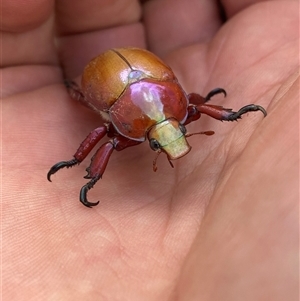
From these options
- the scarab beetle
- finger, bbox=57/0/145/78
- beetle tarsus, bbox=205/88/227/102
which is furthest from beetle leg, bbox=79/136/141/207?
finger, bbox=57/0/145/78

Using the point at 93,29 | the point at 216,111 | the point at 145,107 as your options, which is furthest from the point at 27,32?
the point at 216,111

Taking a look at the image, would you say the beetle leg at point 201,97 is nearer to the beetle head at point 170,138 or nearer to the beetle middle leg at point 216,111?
the beetle middle leg at point 216,111

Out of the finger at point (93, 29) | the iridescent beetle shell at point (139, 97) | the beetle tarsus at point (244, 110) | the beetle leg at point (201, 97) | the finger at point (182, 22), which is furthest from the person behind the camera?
the finger at point (182, 22)

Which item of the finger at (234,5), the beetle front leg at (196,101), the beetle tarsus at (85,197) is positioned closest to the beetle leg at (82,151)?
the beetle tarsus at (85,197)

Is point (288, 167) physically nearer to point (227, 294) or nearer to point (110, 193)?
point (227, 294)

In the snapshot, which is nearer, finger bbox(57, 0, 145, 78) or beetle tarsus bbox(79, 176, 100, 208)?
beetle tarsus bbox(79, 176, 100, 208)

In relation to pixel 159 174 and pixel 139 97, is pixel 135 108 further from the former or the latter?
pixel 159 174

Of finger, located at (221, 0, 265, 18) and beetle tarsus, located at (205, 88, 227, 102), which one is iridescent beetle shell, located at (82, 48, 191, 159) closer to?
beetle tarsus, located at (205, 88, 227, 102)

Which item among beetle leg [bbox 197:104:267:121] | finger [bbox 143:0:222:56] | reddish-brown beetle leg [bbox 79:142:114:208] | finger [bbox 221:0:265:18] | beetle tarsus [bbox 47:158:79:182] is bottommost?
beetle tarsus [bbox 47:158:79:182]
